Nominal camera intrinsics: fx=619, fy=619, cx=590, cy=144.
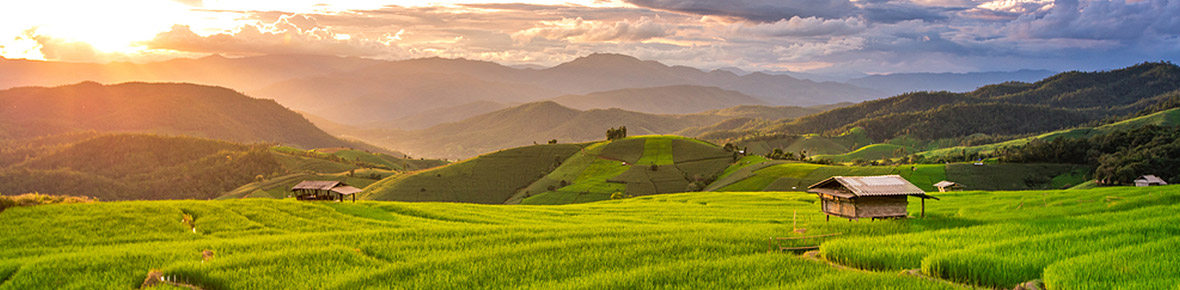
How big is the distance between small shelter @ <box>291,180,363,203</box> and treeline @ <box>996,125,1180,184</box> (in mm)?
118269

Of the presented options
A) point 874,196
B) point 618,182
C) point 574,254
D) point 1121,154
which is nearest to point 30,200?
point 574,254

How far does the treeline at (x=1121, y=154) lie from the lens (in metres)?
103

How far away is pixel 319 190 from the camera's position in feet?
182

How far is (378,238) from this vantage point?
93.3ft

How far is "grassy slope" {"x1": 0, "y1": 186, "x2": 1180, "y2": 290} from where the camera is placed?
18422 millimetres

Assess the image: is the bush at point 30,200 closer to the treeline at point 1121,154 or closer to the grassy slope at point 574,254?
the grassy slope at point 574,254

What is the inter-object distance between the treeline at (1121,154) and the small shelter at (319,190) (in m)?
118

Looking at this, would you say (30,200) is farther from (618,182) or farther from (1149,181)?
(618,182)

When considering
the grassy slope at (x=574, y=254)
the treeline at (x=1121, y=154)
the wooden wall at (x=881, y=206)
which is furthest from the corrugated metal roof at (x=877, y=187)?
the treeline at (x=1121, y=154)

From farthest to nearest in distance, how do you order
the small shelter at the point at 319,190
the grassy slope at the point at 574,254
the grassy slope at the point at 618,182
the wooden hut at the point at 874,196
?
the grassy slope at the point at 618,182 → the small shelter at the point at 319,190 → the wooden hut at the point at 874,196 → the grassy slope at the point at 574,254

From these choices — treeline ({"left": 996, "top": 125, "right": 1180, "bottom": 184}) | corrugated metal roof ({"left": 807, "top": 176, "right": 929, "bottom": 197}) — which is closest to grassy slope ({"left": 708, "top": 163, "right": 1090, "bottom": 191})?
treeline ({"left": 996, "top": 125, "right": 1180, "bottom": 184})

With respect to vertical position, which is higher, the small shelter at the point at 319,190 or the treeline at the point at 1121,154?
the treeline at the point at 1121,154

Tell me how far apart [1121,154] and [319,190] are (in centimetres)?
14574

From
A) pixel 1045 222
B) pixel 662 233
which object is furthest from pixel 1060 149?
pixel 662 233
